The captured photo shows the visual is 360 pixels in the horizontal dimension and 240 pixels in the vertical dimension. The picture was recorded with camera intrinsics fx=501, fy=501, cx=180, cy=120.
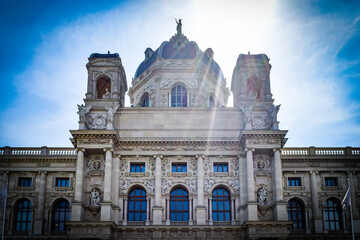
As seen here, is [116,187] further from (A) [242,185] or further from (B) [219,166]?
(A) [242,185]

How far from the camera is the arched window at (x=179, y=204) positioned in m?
40.7

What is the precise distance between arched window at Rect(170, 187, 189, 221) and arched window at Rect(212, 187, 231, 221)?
2.23m

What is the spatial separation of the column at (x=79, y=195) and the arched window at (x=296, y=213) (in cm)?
1819

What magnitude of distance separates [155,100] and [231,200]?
14.2 metres

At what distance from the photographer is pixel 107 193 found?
39125 mm

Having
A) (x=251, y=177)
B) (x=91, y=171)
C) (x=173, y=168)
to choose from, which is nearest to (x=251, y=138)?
(x=251, y=177)

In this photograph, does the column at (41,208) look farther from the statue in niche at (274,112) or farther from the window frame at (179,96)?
the statue in niche at (274,112)

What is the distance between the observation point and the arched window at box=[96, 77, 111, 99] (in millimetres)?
45903

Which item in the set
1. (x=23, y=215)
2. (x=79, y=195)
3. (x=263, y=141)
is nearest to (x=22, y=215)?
(x=23, y=215)

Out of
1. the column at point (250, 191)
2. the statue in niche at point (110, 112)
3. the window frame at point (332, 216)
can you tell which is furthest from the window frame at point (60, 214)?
the window frame at point (332, 216)

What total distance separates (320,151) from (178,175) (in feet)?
45.6

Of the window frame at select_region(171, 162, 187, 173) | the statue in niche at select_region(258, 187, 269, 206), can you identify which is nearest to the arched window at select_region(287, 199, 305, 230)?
the statue in niche at select_region(258, 187, 269, 206)

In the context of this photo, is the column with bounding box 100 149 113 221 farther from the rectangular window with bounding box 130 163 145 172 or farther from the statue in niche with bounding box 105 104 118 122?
the statue in niche with bounding box 105 104 118 122

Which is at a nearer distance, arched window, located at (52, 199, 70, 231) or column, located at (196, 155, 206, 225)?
column, located at (196, 155, 206, 225)
